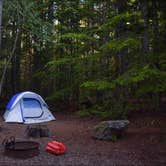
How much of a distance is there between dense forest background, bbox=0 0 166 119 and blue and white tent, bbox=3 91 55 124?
1.54m

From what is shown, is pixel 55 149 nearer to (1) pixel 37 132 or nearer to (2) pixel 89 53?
(1) pixel 37 132

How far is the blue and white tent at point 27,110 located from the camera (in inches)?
523

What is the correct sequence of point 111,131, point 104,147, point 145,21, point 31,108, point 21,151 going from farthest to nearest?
point 31,108, point 145,21, point 111,131, point 104,147, point 21,151

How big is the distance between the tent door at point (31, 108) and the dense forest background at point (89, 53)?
1.71 metres

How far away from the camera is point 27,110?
13625mm

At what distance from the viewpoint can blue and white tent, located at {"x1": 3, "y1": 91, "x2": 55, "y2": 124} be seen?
1327cm

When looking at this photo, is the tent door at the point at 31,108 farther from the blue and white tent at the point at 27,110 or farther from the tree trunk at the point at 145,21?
the tree trunk at the point at 145,21

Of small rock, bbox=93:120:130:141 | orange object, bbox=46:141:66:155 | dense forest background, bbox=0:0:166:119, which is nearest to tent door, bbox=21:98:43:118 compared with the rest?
dense forest background, bbox=0:0:166:119

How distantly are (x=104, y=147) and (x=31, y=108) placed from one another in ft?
20.5

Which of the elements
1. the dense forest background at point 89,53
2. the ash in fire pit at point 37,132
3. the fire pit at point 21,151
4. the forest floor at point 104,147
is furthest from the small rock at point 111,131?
the fire pit at point 21,151

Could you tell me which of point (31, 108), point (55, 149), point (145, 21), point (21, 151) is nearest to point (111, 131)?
point (55, 149)

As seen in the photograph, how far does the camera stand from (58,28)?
17828 millimetres

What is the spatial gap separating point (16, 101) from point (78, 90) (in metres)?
5.68

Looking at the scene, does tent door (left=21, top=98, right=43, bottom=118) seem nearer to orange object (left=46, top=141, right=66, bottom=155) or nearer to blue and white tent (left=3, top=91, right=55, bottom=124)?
blue and white tent (left=3, top=91, right=55, bottom=124)
